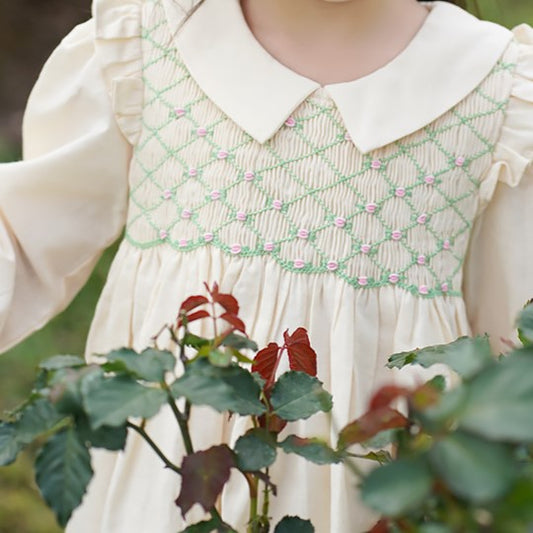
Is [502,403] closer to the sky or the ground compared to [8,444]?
closer to the sky

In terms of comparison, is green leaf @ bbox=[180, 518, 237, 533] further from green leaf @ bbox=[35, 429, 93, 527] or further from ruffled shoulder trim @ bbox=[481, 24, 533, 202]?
ruffled shoulder trim @ bbox=[481, 24, 533, 202]

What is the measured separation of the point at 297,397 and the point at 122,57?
72cm

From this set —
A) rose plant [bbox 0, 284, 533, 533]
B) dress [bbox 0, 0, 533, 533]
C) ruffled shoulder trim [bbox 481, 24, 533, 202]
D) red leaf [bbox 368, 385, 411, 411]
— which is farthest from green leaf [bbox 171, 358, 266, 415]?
ruffled shoulder trim [bbox 481, 24, 533, 202]

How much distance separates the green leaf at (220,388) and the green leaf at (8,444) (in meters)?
0.10

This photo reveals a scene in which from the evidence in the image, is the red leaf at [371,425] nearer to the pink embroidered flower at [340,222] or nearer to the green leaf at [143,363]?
the green leaf at [143,363]

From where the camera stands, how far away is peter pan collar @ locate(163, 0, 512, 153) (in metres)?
1.12

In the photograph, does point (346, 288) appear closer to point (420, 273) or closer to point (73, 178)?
point (420, 273)

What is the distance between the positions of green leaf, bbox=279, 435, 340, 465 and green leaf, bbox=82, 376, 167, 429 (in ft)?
0.36

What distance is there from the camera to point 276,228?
1.10 meters

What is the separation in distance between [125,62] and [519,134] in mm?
473

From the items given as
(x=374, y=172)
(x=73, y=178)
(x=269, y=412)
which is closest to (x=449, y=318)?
(x=374, y=172)

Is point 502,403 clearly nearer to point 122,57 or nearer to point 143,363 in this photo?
point 143,363

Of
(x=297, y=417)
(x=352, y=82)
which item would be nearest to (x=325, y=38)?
(x=352, y=82)

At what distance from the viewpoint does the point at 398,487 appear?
0.34 metres
